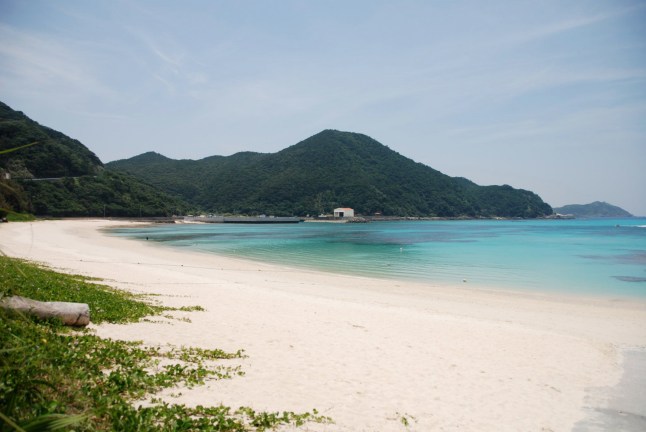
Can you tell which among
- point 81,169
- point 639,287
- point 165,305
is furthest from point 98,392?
point 81,169

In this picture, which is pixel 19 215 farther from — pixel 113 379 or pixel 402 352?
pixel 402 352

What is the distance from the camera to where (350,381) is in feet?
26.7

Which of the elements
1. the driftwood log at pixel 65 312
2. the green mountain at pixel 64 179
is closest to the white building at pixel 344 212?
the green mountain at pixel 64 179

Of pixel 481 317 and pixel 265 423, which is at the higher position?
pixel 265 423

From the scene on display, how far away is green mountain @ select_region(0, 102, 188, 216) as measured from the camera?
96938mm

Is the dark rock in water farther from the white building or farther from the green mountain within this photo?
the white building

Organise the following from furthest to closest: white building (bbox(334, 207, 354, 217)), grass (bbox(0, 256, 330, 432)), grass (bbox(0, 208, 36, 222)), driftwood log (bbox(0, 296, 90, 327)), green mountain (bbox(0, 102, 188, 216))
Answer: white building (bbox(334, 207, 354, 217)) < green mountain (bbox(0, 102, 188, 216)) < driftwood log (bbox(0, 296, 90, 327)) < grass (bbox(0, 256, 330, 432)) < grass (bbox(0, 208, 36, 222))

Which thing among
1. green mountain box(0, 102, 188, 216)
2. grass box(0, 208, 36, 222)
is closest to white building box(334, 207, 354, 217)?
green mountain box(0, 102, 188, 216)

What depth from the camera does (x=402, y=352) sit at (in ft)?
34.1

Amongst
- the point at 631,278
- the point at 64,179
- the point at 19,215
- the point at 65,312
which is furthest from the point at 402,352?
the point at 64,179

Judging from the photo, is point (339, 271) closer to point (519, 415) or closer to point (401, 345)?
point (401, 345)

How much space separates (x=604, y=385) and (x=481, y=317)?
6949 mm

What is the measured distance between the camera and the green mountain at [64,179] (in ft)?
318

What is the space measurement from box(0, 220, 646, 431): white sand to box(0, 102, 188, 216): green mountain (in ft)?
308
